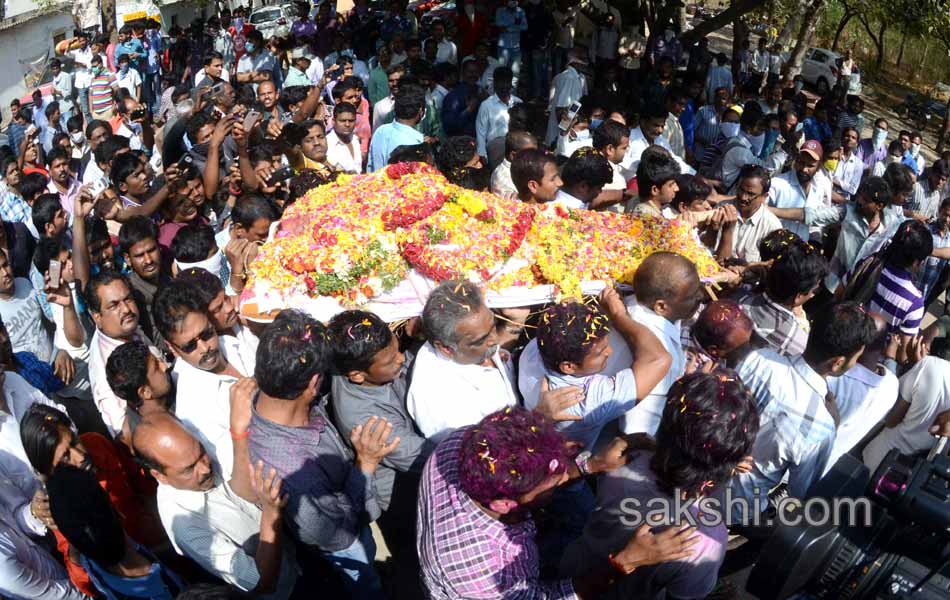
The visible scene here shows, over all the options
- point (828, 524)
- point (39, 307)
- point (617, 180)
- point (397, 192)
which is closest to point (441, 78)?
point (617, 180)

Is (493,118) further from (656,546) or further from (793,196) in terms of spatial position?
(656,546)

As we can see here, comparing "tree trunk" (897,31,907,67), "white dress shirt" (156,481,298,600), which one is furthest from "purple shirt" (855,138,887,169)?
"tree trunk" (897,31,907,67)

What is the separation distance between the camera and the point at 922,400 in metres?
3.74

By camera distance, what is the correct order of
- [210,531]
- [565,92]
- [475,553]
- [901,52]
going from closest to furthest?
[475,553], [210,531], [565,92], [901,52]

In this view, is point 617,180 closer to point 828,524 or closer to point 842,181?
point 842,181

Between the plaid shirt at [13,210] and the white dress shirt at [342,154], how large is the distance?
9.17ft

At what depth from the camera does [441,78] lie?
9.15 metres

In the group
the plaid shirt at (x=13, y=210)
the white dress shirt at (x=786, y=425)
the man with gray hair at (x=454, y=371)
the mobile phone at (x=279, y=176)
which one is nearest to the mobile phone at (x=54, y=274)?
the mobile phone at (x=279, y=176)

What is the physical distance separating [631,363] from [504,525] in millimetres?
1402

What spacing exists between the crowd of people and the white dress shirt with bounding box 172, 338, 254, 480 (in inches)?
0.5

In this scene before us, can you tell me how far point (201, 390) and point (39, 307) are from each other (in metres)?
1.92

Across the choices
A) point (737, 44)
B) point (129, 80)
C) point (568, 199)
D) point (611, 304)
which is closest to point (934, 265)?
point (568, 199)

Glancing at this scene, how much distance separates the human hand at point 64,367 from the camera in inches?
175

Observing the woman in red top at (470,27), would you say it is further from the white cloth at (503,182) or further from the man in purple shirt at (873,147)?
the white cloth at (503,182)
